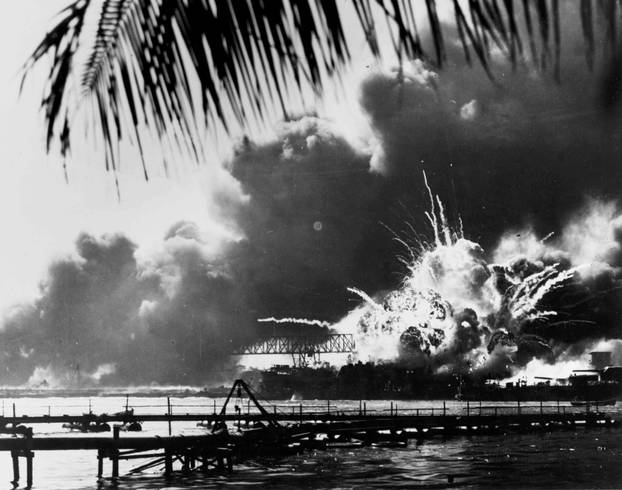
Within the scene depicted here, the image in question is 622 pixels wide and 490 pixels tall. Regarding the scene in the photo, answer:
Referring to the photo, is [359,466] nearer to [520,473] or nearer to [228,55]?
[520,473]

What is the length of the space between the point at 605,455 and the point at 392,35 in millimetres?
67809

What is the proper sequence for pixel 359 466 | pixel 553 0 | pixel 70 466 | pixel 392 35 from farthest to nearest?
pixel 70 466, pixel 359 466, pixel 392 35, pixel 553 0

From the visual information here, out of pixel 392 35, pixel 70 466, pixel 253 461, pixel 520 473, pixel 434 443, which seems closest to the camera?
pixel 392 35

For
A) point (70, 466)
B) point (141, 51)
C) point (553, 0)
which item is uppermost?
point (141, 51)

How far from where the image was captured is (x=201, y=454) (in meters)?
54.5

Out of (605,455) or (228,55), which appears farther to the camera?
(605,455)

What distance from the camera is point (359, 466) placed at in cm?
5856

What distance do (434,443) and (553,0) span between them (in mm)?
78226

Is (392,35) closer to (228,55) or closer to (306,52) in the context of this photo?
(306,52)

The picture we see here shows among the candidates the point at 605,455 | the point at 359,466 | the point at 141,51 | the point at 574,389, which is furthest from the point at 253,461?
the point at 574,389

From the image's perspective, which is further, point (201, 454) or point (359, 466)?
point (359, 466)

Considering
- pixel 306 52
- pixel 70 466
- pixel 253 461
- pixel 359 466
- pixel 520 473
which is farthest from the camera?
pixel 70 466

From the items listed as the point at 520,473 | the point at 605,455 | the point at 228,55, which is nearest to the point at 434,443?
the point at 605,455

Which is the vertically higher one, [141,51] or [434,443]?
[141,51]
